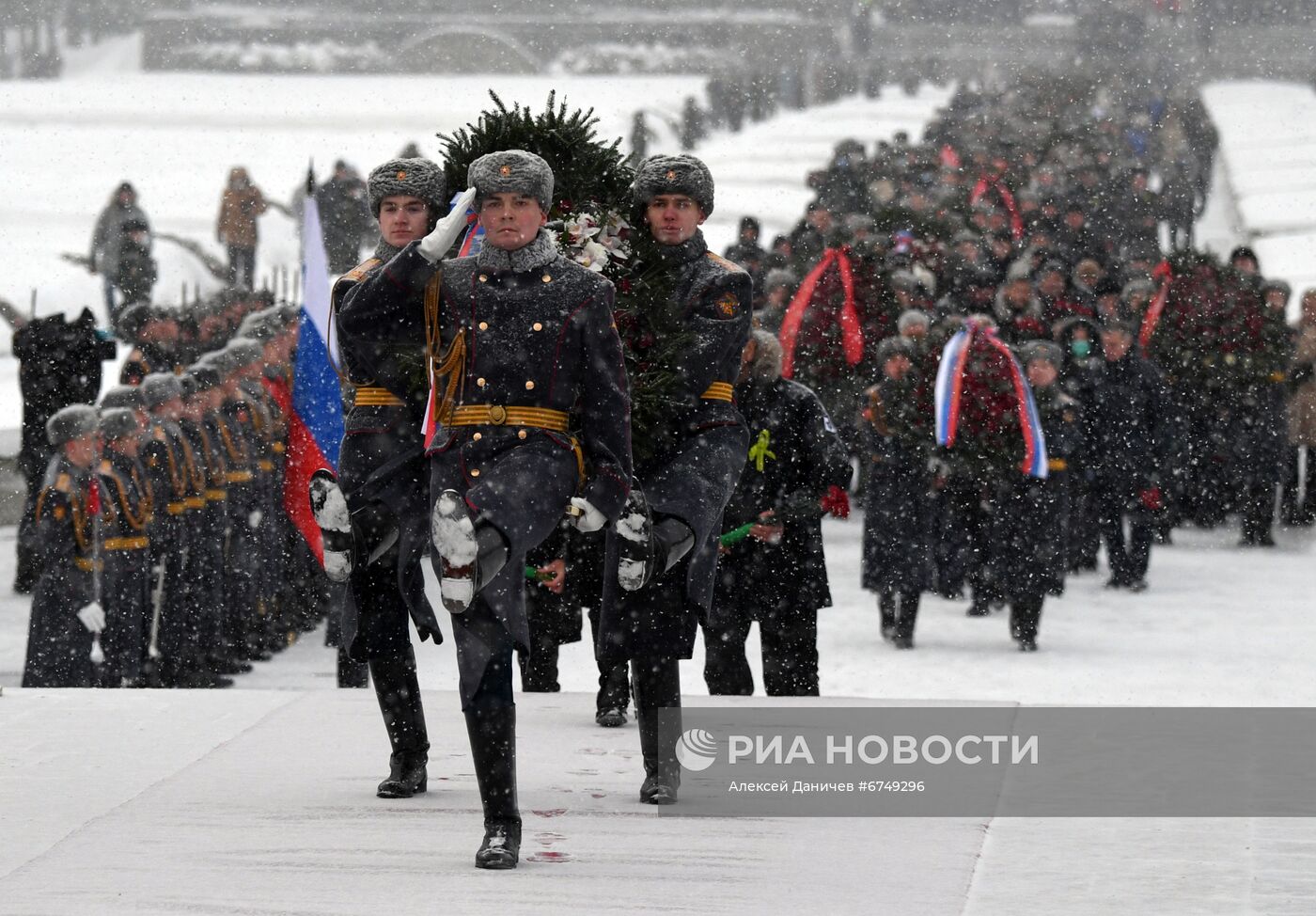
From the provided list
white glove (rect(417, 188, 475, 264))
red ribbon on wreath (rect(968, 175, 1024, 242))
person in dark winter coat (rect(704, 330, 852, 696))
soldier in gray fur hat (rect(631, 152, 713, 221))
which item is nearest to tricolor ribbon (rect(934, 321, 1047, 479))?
person in dark winter coat (rect(704, 330, 852, 696))

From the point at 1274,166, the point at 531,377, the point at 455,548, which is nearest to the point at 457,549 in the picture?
the point at 455,548

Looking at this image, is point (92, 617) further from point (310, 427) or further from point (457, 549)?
point (457, 549)

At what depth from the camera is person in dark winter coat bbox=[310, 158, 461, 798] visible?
21.3ft

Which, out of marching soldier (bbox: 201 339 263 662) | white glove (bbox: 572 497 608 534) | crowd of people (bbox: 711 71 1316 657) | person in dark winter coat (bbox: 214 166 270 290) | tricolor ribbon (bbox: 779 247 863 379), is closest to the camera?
white glove (bbox: 572 497 608 534)

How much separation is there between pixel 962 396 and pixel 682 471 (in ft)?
21.7

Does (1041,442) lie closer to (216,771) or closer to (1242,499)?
(1242,499)

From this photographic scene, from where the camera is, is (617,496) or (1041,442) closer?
(617,496)

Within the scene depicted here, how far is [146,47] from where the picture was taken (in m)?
54.7

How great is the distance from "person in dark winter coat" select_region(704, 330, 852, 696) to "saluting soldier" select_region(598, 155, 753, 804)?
2276 millimetres

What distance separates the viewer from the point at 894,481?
1332 cm

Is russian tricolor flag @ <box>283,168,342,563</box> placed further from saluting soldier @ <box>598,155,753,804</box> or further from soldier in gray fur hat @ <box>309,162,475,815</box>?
saluting soldier @ <box>598,155,753,804</box>

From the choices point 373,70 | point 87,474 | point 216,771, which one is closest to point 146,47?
point 373,70

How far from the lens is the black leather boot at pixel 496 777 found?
18.7 ft

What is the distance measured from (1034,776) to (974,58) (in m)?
51.5
